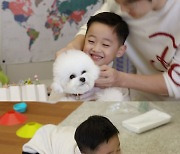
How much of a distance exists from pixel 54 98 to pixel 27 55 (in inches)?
51.6

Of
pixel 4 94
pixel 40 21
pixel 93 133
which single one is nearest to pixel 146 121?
pixel 93 133

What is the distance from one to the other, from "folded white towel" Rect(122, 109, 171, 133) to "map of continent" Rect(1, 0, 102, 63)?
5.60 feet

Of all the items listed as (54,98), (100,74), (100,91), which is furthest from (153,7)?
(54,98)

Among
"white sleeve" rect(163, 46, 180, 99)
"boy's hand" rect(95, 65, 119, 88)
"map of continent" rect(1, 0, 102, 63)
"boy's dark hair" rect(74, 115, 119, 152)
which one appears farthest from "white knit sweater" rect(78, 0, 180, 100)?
"map of continent" rect(1, 0, 102, 63)

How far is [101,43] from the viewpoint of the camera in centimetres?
125

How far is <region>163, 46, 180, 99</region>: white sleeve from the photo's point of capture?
105cm

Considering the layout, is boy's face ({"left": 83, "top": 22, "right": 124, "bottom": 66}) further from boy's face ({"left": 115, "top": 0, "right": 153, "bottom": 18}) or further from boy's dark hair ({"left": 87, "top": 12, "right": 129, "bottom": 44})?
boy's face ({"left": 115, "top": 0, "right": 153, "bottom": 18})

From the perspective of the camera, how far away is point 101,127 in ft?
1.54

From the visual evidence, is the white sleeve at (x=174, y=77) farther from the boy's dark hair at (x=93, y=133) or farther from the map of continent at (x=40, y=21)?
the map of continent at (x=40, y=21)

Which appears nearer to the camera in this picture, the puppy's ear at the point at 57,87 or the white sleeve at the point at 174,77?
the white sleeve at the point at 174,77

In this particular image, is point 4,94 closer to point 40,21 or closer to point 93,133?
point 93,133

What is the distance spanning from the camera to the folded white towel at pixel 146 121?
0.85 metres

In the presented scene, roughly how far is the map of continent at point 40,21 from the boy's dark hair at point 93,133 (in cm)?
204

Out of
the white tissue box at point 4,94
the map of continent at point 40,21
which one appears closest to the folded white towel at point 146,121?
the white tissue box at point 4,94
